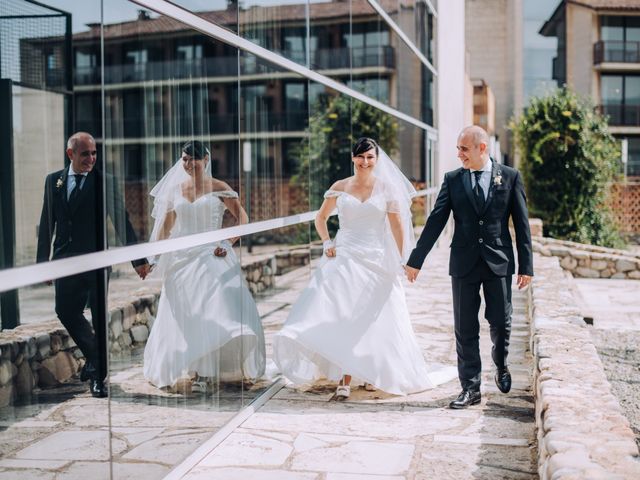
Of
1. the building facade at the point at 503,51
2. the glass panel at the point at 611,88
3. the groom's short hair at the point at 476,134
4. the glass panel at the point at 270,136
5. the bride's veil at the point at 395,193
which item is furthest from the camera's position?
the glass panel at the point at 611,88

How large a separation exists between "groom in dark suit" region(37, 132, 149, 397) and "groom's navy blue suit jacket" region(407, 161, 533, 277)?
288 cm

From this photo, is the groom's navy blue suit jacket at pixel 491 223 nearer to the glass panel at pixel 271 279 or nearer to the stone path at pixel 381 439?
the stone path at pixel 381 439

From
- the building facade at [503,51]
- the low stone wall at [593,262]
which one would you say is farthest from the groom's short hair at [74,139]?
the building facade at [503,51]

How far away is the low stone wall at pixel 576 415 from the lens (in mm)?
4020

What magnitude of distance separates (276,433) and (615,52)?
137 ft

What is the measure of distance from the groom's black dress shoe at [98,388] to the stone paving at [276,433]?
0.03m

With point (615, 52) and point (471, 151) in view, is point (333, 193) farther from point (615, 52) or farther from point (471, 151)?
point (615, 52)

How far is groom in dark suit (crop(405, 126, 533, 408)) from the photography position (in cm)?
629

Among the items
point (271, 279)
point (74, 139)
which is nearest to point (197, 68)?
point (74, 139)

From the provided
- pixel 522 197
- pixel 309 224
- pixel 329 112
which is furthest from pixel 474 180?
pixel 329 112

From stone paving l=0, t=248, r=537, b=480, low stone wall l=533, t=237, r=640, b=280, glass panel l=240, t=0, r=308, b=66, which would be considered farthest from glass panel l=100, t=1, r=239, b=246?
low stone wall l=533, t=237, r=640, b=280

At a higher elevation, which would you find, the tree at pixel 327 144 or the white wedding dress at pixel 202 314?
the tree at pixel 327 144

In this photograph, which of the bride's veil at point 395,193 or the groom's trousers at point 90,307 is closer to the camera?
the groom's trousers at point 90,307

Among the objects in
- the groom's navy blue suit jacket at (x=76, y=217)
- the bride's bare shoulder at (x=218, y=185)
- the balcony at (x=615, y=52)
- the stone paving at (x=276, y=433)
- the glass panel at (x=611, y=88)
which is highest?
the balcony at (x=615, y=52)
